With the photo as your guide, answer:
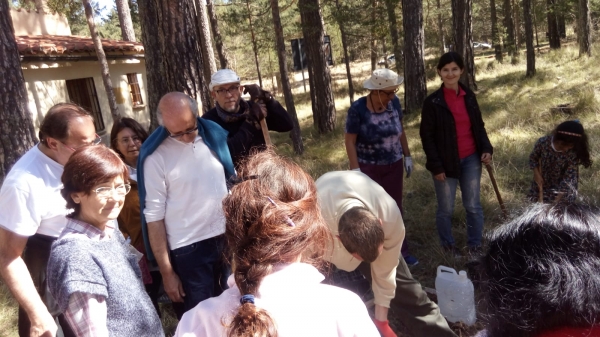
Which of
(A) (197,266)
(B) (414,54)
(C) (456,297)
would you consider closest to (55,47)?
(B) (414,54)

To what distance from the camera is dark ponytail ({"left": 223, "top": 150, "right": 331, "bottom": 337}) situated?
110 centimetres

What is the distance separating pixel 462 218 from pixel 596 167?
1925 millimetres

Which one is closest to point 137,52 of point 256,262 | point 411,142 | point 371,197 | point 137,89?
point 137,89

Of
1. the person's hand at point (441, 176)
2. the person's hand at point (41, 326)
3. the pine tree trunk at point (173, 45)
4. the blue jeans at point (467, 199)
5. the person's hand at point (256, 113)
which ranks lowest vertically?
the blue jeans at point (467, 199)

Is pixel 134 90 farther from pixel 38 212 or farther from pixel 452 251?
pixel 38 212

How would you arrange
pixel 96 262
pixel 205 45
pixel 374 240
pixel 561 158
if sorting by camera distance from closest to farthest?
1. pixel 96 262
2. pixel 374 240
3. pixel 561 158
4. pixel 205 45

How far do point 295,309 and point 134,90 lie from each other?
14.6m

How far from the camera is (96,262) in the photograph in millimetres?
1671

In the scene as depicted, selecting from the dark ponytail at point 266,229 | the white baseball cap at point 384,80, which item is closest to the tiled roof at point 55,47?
the white baseball cap at point 384,80

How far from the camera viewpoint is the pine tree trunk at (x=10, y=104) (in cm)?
354

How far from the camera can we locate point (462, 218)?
14.8ft

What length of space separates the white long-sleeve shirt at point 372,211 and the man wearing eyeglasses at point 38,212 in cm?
122

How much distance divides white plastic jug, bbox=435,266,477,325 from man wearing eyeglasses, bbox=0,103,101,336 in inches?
87.8

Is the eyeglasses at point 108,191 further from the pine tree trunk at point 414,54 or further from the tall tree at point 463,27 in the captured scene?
the tall tree at point 463,27
